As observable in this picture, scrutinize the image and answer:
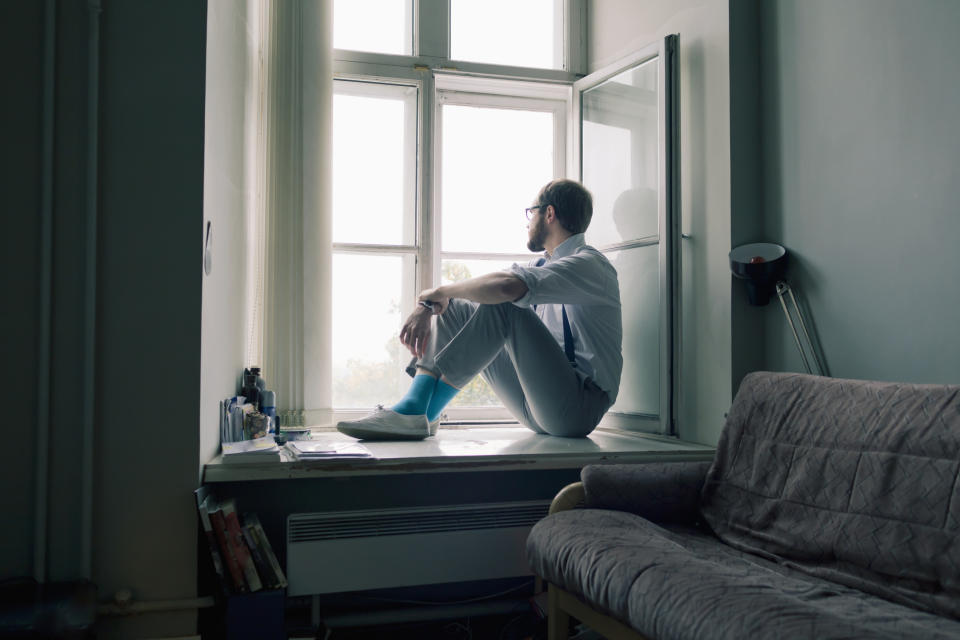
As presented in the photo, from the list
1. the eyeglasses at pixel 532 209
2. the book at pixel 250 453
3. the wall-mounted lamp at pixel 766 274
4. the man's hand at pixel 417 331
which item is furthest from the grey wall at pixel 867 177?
the book at pixel 250 453

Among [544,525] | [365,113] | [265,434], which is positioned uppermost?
[365,113]

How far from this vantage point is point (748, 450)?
168cm

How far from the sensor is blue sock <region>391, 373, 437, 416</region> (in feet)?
7.09

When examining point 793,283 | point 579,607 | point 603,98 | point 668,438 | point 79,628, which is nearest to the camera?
point 79,628

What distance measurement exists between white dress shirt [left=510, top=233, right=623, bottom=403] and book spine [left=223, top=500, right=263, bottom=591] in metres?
1.05

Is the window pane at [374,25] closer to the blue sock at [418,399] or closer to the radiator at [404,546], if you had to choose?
the blue sock at [418,399]

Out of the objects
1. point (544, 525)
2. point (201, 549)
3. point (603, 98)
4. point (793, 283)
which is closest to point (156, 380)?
point (201, 549)

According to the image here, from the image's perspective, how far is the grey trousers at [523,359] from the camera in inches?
86.0

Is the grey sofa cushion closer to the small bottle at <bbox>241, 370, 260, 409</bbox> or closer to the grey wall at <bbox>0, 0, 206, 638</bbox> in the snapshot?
the grey wall at <bbox>0, 0, 206, 638</bbox>

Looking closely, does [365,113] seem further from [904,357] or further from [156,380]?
[904,357]

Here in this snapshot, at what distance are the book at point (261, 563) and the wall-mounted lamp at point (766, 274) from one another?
1.59 meters

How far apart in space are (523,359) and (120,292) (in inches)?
46.9

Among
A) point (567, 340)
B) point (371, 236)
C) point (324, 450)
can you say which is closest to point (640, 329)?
point (567, 340)

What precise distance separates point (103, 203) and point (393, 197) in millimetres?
1352
